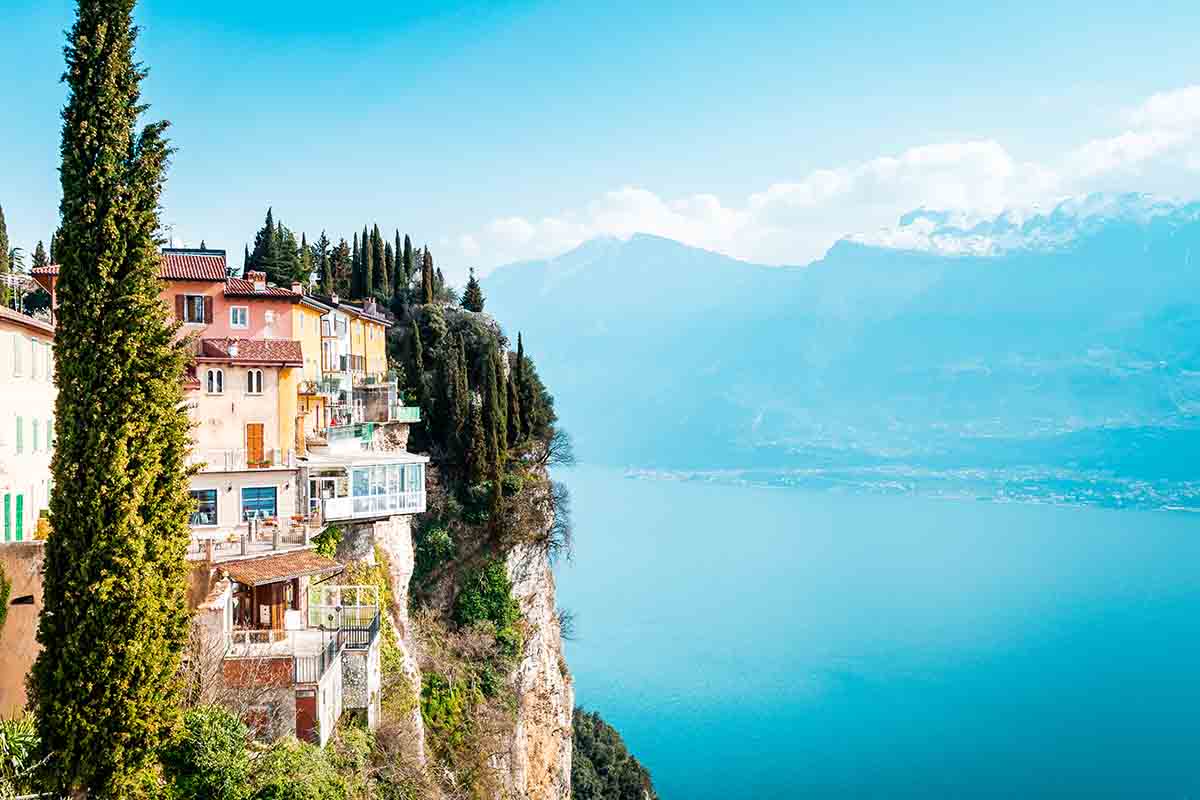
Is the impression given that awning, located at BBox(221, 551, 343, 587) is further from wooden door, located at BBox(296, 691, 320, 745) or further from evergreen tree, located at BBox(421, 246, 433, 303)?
evergreen tree, located at BBox(421, 246, 433, 303)

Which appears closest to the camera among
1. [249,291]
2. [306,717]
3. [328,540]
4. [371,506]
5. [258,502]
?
[306,717]

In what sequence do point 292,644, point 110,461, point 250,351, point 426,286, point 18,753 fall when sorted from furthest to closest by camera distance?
1. point 426,286
2. point 250,351
3. point 292,644
4. point 110,461
5. point 18,753

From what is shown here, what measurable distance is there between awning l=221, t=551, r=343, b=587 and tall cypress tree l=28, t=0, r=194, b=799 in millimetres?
3931

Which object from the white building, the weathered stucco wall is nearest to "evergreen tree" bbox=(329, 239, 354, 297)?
the white building

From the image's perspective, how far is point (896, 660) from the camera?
81.8 meters

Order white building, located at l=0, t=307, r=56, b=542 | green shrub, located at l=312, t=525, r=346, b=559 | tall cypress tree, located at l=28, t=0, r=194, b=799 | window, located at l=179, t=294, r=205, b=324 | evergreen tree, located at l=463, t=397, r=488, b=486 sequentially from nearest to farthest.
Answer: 1. tall cypress tree, located at l=28, t=0, r=194, b=799
2. white building, located at l=0, t=307, r=56, b=542
3. green shrub, located at l=312, t=525, r=346, b=559
4. window, located at l=179, t=294, r=205, b=324
5. evergreen tree, located at l=463, t=397, r=488, b=486

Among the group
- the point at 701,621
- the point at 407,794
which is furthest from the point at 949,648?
the point at 407,794

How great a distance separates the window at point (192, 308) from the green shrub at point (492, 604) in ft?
40.1

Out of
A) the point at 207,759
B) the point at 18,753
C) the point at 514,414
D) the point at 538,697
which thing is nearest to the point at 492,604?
the point at 538,697

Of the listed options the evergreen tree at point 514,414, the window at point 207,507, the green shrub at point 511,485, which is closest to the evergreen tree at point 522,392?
the evergreen tree at point 514,414

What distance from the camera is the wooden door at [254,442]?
79.2 feet

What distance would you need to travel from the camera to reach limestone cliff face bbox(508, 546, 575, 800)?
3328 cm

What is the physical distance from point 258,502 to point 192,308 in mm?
5854

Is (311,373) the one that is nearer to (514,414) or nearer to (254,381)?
(254,381)
